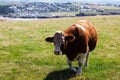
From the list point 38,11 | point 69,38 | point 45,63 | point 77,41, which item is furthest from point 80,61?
point 38,11

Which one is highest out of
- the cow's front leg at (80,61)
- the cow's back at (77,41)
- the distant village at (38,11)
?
the cow's back at (77,41)

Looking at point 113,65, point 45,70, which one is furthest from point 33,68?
point 113,65

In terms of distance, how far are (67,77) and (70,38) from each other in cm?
201

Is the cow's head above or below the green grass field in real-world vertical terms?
above

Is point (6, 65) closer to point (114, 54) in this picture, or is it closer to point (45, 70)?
point (45, 70)

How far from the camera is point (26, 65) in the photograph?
1745 centimetres

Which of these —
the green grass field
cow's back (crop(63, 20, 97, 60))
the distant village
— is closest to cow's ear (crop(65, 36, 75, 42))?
cow's back (crop(63, 20, 97, 60))

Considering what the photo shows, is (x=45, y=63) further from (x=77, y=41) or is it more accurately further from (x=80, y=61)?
(x=77, y=41)

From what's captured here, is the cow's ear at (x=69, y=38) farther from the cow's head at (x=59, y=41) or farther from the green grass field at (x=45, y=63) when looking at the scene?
the green grass field at (x=45, y=63)

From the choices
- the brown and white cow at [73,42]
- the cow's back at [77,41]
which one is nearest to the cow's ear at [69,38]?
the brown and white cow at [73,42]

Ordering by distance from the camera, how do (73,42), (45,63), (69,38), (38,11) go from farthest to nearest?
(38,11), (45,63), (73,42), (69,38)

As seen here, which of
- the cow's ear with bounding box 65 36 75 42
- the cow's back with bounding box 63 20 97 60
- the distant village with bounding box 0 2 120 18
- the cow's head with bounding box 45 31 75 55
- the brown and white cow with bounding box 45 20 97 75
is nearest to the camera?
the cow's head with bounding box 45 31 75 55

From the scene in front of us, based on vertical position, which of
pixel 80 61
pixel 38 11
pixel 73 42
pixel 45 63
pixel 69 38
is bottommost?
pixel 38 11

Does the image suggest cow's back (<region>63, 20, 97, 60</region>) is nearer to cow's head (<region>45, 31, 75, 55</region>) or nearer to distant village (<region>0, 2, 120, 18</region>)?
cow's head (<region>45, 31, 75, 55</region>)
